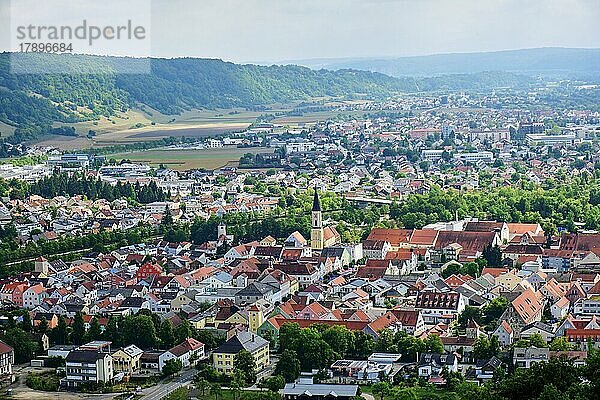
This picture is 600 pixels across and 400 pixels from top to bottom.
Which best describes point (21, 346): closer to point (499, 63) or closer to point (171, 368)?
point (171, 368)

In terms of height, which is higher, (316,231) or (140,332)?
(316,231)

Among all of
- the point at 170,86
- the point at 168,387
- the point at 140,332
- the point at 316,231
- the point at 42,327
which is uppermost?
the point at 170,86

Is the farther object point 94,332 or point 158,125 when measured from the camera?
point 158,125

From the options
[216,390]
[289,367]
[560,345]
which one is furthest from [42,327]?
[560,345]

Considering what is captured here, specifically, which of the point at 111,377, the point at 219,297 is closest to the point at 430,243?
the point at 219,297

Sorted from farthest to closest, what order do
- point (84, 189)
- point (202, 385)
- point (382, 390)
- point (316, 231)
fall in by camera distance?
point (84, 189)
point (316, 231)
point (202, 385)
point (382, 390)

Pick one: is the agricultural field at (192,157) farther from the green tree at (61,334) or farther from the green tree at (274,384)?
the green tree at (274,384)

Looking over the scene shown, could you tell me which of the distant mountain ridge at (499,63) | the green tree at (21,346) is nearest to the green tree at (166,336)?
the green tree at (21,346)

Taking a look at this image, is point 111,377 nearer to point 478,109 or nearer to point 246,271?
point 246,271
